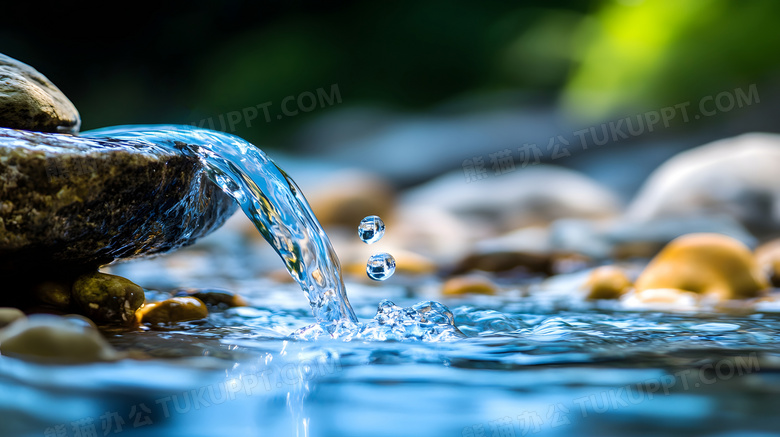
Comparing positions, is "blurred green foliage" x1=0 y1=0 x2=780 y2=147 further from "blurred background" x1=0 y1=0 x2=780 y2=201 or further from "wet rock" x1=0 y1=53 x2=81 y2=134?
"wet rock" x1=0 y1=53 x2=81 y2=134

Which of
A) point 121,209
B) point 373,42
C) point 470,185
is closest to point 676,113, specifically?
point 470,185

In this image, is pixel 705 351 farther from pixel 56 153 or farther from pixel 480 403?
pixel 56 153

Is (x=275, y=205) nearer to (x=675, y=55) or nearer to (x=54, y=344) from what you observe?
(x=54, y=344)

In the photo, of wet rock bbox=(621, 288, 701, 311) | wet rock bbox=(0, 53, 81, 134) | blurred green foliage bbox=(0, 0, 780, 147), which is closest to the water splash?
wet rock bbox=(0, 53, 81, 134)

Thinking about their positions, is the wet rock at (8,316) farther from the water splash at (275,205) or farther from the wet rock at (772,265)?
the wet rock at (772,265)

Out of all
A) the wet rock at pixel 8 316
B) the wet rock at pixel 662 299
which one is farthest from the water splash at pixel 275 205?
the wet rock at pixel 662 299

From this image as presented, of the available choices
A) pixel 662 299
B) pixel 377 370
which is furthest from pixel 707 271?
pixel 377 370
